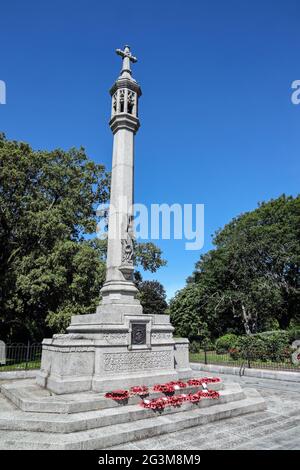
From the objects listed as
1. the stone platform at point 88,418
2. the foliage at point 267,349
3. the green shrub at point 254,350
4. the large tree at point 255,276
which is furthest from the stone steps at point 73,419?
the large tree at point 255,276

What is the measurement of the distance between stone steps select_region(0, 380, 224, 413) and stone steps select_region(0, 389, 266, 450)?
14.6 inches

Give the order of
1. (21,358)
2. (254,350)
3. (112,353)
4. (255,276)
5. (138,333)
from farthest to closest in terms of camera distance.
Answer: (255,276), (254,350), (21,358), (138,333), (112,353)

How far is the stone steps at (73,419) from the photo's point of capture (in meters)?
6.76

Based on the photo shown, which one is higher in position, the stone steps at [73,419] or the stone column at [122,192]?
the stone column at [122,192]

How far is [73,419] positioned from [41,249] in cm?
1680

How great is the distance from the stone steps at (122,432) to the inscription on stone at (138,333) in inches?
88.0

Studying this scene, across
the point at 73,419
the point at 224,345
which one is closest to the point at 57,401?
the point at 73,419

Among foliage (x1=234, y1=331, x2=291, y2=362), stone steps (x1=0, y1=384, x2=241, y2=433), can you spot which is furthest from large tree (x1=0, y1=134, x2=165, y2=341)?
stone steps (x1=0, y1=384, x2=241, y2=433)

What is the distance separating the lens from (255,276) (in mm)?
34406

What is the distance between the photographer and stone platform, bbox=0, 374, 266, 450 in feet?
21.0

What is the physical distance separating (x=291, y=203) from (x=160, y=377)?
31529 mm

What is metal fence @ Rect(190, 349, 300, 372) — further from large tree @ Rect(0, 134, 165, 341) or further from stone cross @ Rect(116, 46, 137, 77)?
stone cross @ Rect(116, 46, 137, 77)

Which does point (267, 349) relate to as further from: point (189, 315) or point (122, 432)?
point (122, 432)

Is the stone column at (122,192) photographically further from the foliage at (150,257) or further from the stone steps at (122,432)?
the foliage at (150,257)
